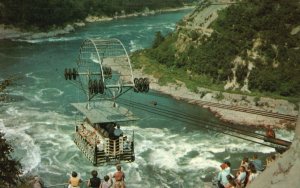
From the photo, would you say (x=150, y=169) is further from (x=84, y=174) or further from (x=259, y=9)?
(x=259, y=9)

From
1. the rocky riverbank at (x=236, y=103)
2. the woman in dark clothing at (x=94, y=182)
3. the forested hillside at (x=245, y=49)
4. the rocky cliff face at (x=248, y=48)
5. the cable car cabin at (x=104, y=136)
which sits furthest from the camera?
the forested hillside at (x=245, y=49)

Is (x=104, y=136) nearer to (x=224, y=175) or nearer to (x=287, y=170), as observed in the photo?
(x=224, y=175)

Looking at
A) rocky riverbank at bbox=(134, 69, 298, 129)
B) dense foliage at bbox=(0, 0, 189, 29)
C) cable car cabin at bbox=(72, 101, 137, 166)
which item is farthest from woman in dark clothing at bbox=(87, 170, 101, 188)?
dense foliage at bbox=(0, 0, 189, 29)

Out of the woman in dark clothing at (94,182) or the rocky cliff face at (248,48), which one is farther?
the rocky cliff face at (248,48)

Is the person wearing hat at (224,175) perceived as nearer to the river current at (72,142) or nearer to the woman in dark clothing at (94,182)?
the woman in dark clothing at (94,182)

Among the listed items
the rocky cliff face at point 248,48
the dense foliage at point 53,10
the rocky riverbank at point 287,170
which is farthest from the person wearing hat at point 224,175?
the dense foliage at point 53,10

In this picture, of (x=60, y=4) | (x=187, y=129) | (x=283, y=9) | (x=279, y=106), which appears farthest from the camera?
(x=60, y=4)

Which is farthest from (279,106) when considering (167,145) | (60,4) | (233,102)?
(60,4)
